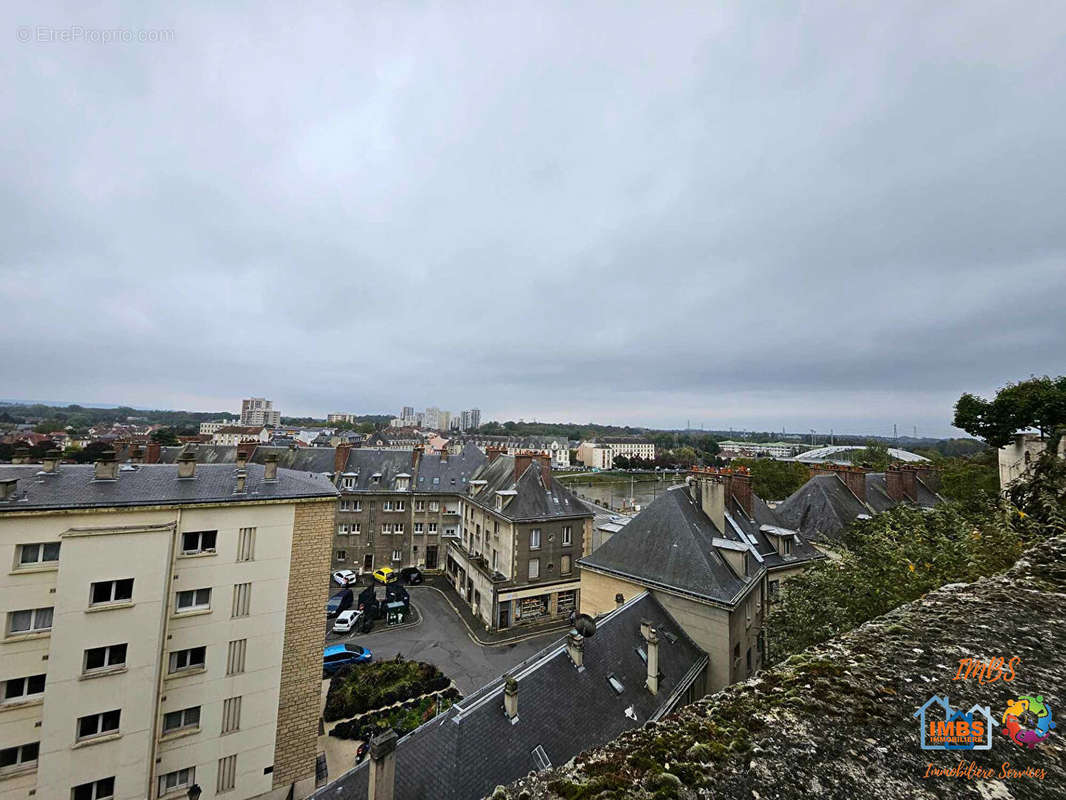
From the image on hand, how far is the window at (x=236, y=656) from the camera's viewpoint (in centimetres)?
1367

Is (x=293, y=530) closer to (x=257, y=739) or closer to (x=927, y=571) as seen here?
(x=257, y=739)

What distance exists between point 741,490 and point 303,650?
20.1 m

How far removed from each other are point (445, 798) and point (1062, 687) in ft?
31.0

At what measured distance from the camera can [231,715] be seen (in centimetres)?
1358

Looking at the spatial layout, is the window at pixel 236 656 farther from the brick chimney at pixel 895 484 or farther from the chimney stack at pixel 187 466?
the brick chimney at pixel 895 484

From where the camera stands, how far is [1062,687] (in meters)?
2.65

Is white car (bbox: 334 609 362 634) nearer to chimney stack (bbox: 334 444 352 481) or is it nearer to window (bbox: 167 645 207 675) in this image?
window (bbox: 167 645 207 675)

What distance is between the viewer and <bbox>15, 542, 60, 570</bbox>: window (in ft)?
37.8

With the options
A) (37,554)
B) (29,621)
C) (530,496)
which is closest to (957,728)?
(37,554)

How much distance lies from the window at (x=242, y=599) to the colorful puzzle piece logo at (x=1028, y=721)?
57.1 feet

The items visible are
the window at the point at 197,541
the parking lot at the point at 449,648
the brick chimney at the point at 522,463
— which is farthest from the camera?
the brick chimney at the point at 522,463

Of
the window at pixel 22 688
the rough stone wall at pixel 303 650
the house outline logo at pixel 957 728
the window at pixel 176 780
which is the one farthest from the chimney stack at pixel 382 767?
the window at pixel 22 688

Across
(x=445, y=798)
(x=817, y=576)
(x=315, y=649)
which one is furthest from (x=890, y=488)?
(x=315, y=649)

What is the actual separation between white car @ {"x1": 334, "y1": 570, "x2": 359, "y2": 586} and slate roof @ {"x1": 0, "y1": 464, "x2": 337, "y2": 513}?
1837 cm
